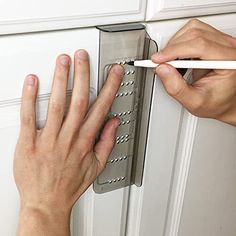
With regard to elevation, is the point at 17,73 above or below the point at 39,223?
above

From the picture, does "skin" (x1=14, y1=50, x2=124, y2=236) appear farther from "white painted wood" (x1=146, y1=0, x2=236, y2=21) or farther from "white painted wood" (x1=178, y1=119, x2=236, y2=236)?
"white painted wood" (x1=178, y1=119, x2=236, y2=236)

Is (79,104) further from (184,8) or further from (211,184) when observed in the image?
(211,184)

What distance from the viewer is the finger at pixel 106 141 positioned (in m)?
0.65

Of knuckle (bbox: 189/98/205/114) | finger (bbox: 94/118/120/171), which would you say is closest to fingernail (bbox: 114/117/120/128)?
finger (bbox: 94/118/120/171)

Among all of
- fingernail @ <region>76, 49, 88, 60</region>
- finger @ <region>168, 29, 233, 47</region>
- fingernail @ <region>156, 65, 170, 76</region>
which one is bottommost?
fingernail @ <region>156, 65, 170, 76</region>

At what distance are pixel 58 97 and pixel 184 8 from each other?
205 mm

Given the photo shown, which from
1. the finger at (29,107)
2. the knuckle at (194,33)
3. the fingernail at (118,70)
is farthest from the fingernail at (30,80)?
the knuckle at (194,33)

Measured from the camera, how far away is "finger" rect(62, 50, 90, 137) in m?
0.58

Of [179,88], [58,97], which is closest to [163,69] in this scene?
[179,88]

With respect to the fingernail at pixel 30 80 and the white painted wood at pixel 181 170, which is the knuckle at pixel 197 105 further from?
the fingernail at pixel 30 80

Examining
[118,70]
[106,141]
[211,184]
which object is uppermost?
[118,70]

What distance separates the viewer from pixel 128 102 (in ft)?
2.17

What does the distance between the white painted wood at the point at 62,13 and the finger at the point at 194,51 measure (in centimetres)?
6

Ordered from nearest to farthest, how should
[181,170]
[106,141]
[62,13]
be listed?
[62,13]
[106,141]
[181,170]
